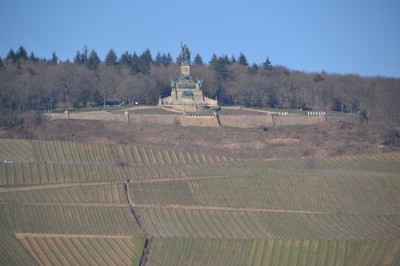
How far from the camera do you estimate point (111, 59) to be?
12700 centimetres

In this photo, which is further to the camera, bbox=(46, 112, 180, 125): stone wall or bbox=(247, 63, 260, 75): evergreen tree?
bbox=(247, 63, 260, 75): evergreen tree

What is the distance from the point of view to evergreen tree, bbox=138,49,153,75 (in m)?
122

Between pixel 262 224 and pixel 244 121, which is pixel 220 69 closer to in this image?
pixel 244 121

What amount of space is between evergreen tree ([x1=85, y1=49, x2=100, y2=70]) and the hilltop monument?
1434cm

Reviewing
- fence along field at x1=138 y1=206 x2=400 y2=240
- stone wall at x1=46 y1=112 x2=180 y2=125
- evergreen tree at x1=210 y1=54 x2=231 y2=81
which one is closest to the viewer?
fence along field at x1=138 y1=206 x2=400 y2=240

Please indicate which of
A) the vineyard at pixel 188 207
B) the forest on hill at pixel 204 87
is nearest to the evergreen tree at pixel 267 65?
the forest on hill at pixel 204 87

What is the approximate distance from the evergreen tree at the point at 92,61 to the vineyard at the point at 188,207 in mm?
36426

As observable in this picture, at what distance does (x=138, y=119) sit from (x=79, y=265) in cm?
3880

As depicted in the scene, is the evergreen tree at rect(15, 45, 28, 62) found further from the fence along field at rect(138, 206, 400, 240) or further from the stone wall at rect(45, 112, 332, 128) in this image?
the fence along field at rect(138, 206, 400, 240)

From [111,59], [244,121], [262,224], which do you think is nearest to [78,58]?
[111,59]

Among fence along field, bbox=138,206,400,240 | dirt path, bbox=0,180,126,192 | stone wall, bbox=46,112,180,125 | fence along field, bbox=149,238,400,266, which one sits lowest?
fence along field, bbox=149,238,400,266

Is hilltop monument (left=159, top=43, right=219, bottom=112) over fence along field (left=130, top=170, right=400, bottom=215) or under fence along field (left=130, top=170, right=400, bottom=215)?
over

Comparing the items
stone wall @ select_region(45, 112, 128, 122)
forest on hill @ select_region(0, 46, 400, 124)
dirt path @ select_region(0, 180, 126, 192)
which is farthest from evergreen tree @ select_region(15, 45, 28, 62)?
dirt path @ select_region(0, 180, 126, 192)

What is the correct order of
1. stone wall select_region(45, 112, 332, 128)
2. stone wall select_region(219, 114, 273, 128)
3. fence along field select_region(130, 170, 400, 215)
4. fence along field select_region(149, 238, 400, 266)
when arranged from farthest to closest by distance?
stone wall select_region(219, 114, 273, 128) < stone wall select_region(45, 112, 332, 128) < fence along field select_region(130, 170, 400, 215) < fence along field select_region(149, 238, 400, 266)
